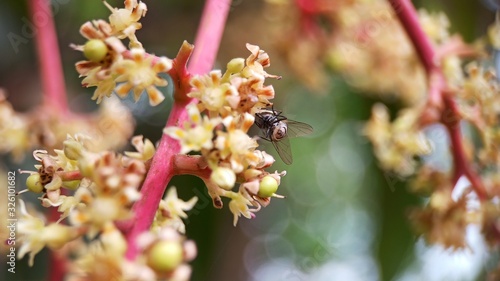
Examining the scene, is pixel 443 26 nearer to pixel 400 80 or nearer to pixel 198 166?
pixel 400 80

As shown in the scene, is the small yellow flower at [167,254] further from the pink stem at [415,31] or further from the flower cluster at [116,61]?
the pink stem at [415,31]

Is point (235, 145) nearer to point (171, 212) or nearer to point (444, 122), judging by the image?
point (171, 212)

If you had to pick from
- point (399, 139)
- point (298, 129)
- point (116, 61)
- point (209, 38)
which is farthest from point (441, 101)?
point (116, 61)

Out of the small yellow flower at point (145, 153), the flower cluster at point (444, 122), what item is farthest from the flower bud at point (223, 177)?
the flower cluster at point (444, 122)

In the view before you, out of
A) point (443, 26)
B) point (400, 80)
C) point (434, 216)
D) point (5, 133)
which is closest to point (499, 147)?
point (434, 216)

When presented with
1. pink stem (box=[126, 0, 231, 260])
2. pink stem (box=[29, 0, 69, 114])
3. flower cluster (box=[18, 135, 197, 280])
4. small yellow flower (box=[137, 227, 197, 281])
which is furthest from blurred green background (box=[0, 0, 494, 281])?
small yellow flower (box=[137, 227, 197, 281])

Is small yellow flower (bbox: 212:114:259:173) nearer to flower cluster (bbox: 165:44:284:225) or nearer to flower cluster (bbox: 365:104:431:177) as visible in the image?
flower cluster (bbox: 165:44:284:225)
